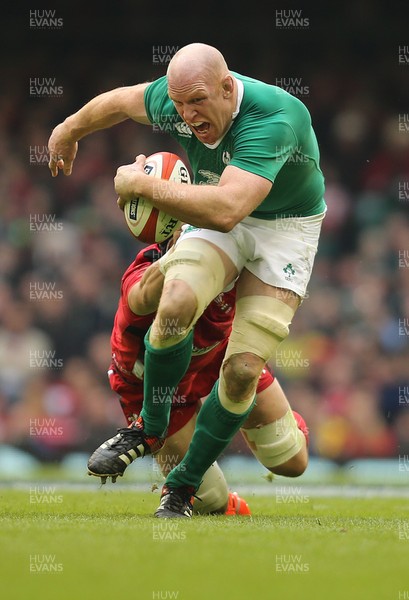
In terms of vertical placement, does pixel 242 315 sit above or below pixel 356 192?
above

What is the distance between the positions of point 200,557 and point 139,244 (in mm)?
7578

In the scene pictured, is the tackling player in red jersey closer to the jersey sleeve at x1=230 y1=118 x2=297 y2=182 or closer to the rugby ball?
the rugby ball

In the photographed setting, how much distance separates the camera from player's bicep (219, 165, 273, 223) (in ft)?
15.8

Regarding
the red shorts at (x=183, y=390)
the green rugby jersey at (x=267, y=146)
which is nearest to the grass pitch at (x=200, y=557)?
the red shorts at (x=183, y=390)

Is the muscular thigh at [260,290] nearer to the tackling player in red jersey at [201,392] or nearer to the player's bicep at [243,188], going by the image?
the tackling player in red jersey at [201,392]

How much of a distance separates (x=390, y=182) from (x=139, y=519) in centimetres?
738

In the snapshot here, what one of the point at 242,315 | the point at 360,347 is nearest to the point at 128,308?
the point at 242,315

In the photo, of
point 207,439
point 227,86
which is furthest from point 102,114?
point 207,439

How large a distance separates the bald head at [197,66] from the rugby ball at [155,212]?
1.54ft

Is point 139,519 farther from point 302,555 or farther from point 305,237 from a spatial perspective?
point 305,237

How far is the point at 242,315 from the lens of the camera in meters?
5.21

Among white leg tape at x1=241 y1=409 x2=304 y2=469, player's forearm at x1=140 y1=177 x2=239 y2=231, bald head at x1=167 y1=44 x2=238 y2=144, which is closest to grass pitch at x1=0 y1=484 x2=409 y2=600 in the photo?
white leg tape at x1=241 y1=409 x2=304 y2=469

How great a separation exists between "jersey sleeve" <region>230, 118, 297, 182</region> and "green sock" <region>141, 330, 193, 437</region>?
84cm

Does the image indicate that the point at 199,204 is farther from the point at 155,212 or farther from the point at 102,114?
the point at 102,114
